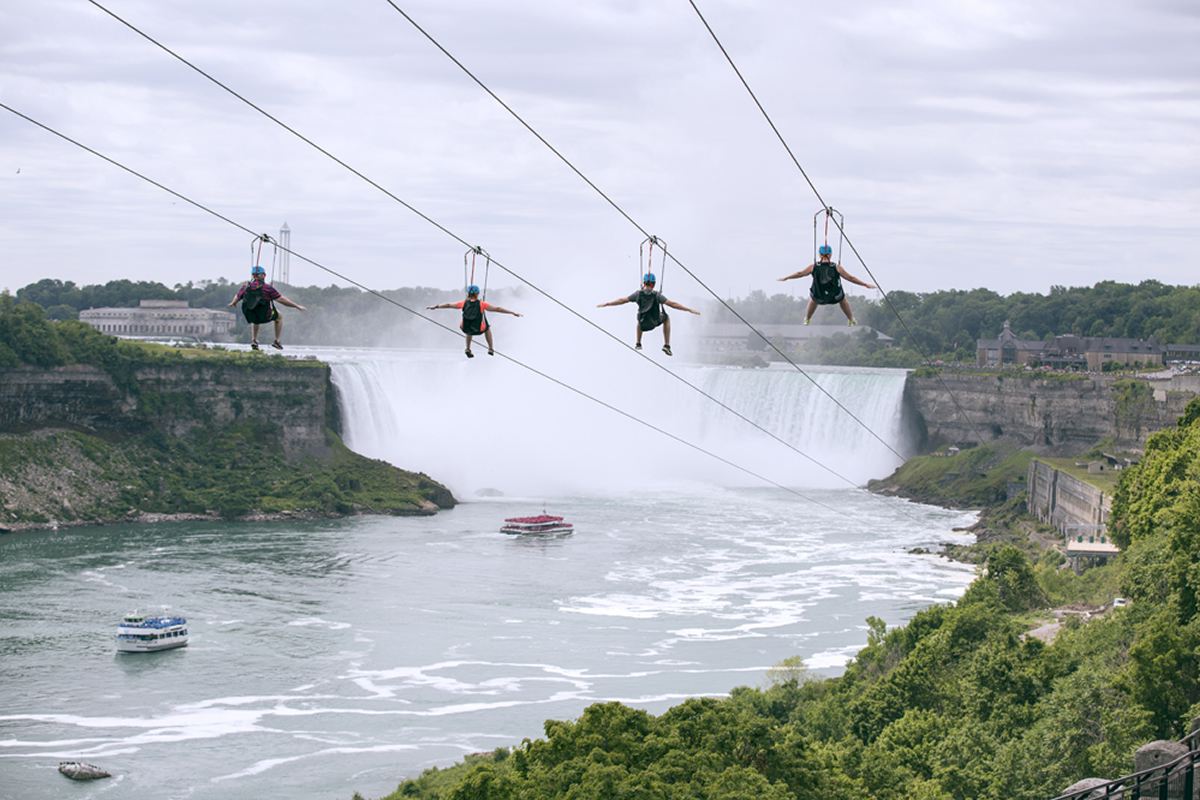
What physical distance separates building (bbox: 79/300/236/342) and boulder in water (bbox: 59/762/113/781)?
88841 mm

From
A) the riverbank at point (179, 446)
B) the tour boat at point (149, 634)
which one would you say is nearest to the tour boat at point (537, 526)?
the riverbank at point (179, 446)

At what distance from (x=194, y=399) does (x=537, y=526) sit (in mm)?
25397

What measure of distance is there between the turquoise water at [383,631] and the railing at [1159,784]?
17.3 meters

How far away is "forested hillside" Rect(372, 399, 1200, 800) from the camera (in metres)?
15.1

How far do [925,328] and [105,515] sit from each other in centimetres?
7966

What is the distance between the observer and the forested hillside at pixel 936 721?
15.1m

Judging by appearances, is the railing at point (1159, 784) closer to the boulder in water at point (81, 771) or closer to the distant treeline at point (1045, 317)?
the boulder in water at point (81, 771)

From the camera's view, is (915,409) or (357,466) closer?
(357,466)

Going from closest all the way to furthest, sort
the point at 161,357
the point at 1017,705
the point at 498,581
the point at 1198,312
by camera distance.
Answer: the point at 1017,705
the point at 498,581
the point at 161,357
the point at 1198,312

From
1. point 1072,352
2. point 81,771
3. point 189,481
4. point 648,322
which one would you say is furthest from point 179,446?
point 1072,352

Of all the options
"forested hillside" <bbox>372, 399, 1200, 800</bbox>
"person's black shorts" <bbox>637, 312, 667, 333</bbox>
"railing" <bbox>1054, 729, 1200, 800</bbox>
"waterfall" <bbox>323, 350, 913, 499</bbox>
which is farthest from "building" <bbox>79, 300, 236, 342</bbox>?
"railing" <bbox>1054, 729, 1200, 800</bbox>

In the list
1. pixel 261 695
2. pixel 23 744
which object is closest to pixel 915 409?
pixel 261 695

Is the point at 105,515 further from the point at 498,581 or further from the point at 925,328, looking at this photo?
the point at 925,328

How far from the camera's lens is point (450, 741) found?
27.0 meters
